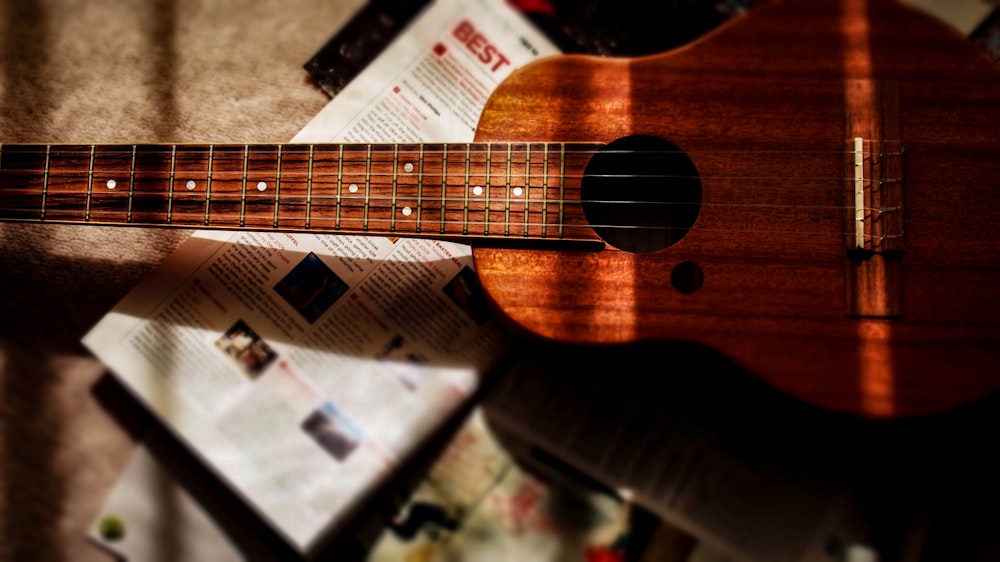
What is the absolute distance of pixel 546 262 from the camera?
72 cm

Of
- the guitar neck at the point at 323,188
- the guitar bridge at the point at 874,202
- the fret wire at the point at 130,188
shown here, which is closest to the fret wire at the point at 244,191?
the guitar neck at the point at 323,188

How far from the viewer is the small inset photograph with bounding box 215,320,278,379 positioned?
868mm

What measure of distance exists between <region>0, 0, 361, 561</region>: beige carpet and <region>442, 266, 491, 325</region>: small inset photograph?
13.4 inches

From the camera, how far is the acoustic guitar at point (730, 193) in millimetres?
687

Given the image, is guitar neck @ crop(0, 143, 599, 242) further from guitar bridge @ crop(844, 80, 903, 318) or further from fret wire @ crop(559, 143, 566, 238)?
guitar bridge @ crop(844, 80, 903, 318)

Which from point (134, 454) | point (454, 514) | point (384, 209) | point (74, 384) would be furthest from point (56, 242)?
point (454, 514)

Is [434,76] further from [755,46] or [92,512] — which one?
[92,512]

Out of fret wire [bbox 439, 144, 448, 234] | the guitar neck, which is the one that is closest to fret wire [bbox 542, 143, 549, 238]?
the guitar neck

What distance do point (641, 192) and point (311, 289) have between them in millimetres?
467

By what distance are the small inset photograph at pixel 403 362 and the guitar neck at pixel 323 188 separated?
0.68ft

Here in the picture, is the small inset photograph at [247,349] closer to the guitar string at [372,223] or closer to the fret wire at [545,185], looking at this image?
the guitar string at [372,223]

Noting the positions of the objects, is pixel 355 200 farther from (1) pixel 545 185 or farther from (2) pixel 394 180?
(1) pixel 545 185

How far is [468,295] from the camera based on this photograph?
89cm

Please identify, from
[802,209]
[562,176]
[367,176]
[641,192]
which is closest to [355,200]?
[367,176]
